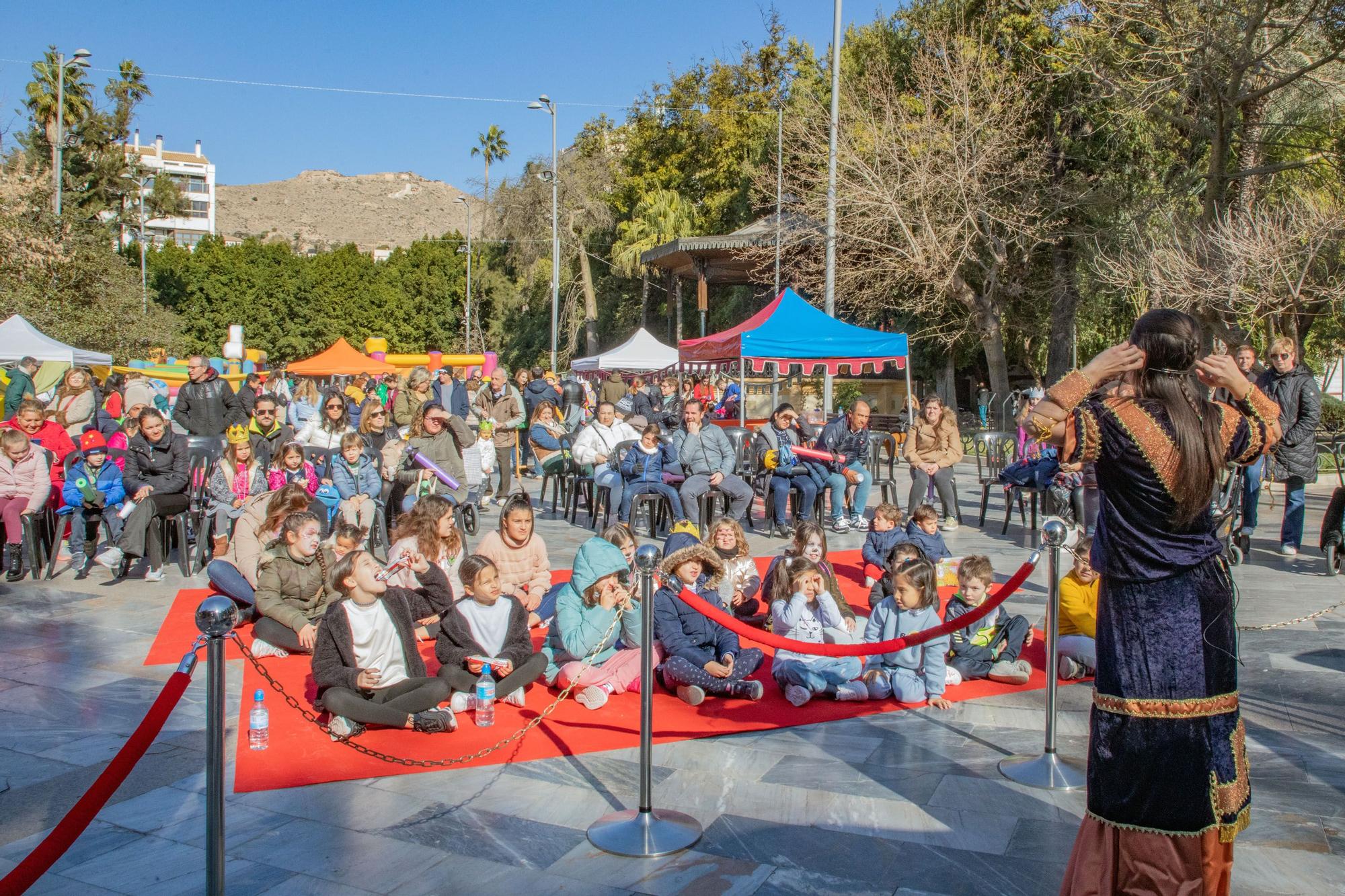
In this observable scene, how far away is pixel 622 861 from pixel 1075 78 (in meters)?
22.5

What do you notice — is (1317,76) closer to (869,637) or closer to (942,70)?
(942,70)

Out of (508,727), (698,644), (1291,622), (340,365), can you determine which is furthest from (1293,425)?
(340,365)

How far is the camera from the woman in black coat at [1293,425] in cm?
896

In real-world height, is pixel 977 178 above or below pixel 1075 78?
below

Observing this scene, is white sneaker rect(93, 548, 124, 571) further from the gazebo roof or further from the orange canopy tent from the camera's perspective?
the gazebo roof

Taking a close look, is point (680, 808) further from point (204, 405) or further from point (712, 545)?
point (204, 405)

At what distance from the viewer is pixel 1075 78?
22.7 m

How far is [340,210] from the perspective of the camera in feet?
420

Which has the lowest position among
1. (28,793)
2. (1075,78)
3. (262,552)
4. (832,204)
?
(28,793)

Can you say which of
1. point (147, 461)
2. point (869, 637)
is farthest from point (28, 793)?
point (147, 461)

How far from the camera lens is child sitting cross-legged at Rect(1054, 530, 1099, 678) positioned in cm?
639

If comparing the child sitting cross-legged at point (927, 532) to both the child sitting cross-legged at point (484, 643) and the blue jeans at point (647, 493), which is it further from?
the child sitting cross-legged at point (484, 643)

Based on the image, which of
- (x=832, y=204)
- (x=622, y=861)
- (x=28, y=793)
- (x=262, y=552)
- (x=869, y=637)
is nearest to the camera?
(x=622, y=861)

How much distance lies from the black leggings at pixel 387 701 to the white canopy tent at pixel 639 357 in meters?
17.8
